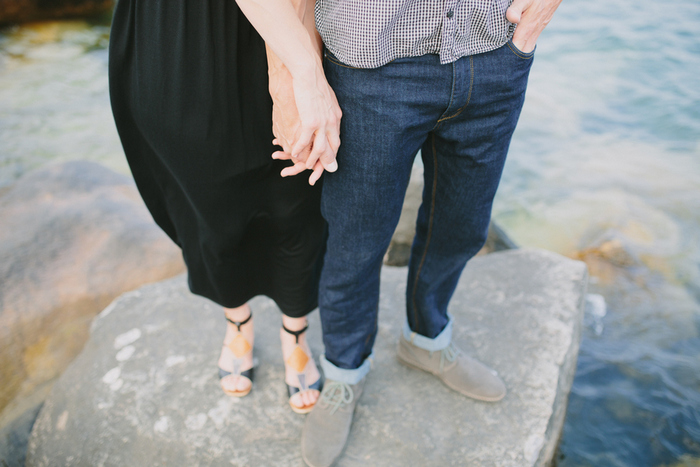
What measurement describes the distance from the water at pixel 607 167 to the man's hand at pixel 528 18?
183 cm

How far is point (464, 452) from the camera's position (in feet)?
4.91

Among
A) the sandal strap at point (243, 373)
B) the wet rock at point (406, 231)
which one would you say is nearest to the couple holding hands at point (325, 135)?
the sandal strap at point (243, 373)

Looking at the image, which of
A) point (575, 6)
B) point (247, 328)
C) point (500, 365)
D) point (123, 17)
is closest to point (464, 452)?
point (500, 365)

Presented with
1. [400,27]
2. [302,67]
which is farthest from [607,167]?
[302,67]

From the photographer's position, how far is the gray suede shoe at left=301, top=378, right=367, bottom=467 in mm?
1458

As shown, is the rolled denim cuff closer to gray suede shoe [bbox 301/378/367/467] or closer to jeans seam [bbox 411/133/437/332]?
gray suede shoe [bbox 301/378/367/467]

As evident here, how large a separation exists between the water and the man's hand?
1830 mm

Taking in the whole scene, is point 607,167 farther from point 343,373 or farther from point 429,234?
point 343,373

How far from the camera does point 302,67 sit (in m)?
0.96

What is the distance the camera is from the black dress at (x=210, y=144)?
1062mm

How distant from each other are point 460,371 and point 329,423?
1.65 ft

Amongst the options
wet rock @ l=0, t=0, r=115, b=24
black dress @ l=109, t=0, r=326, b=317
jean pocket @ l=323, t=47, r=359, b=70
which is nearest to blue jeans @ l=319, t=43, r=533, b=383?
jean pocket @ l=323, t=47, r=359, b=70

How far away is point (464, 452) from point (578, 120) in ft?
16.6

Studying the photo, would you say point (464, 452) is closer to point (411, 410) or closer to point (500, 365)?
point (411, 410)
